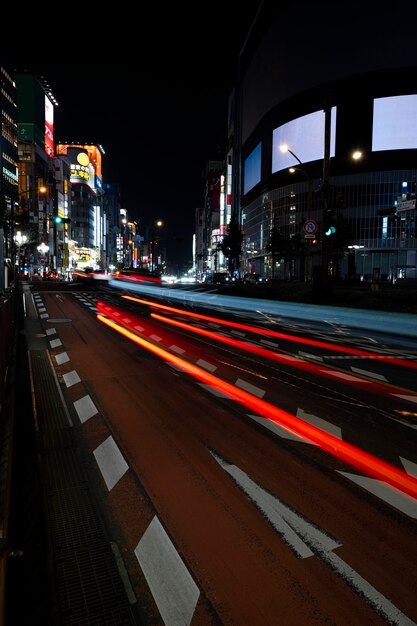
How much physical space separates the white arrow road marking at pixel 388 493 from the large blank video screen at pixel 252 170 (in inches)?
4231

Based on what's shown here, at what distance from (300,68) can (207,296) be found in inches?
3051

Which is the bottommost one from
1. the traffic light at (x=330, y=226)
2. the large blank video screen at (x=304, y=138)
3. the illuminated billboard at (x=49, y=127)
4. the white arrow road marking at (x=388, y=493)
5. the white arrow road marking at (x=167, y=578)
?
the white arrow road marking at (x=388, y=493)

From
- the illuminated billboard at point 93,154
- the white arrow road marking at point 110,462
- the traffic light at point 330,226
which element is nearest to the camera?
the white arrow road marking at point 110,462

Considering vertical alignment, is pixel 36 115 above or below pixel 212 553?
above

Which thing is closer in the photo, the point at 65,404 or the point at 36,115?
the point at 65,404

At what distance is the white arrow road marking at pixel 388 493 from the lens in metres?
3.99

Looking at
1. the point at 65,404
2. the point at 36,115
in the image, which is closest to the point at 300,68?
the point at 36,115

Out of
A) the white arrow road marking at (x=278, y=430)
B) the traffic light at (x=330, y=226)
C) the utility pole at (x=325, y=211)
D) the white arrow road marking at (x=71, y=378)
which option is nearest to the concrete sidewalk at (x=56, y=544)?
the white arrow road marking at (x=71, y=378)

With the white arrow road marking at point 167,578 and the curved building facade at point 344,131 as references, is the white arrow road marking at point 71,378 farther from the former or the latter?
the curved building facade at point 344,131

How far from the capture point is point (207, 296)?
34906mm

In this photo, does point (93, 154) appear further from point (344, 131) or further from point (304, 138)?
point (344, 131)

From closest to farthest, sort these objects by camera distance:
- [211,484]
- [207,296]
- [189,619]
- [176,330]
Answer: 1. [189,619]
2. [211,484]
3. [176,330]
4. [207,296]

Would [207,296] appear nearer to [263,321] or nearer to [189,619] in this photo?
[263,321]

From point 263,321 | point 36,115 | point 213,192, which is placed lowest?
point 263,321
